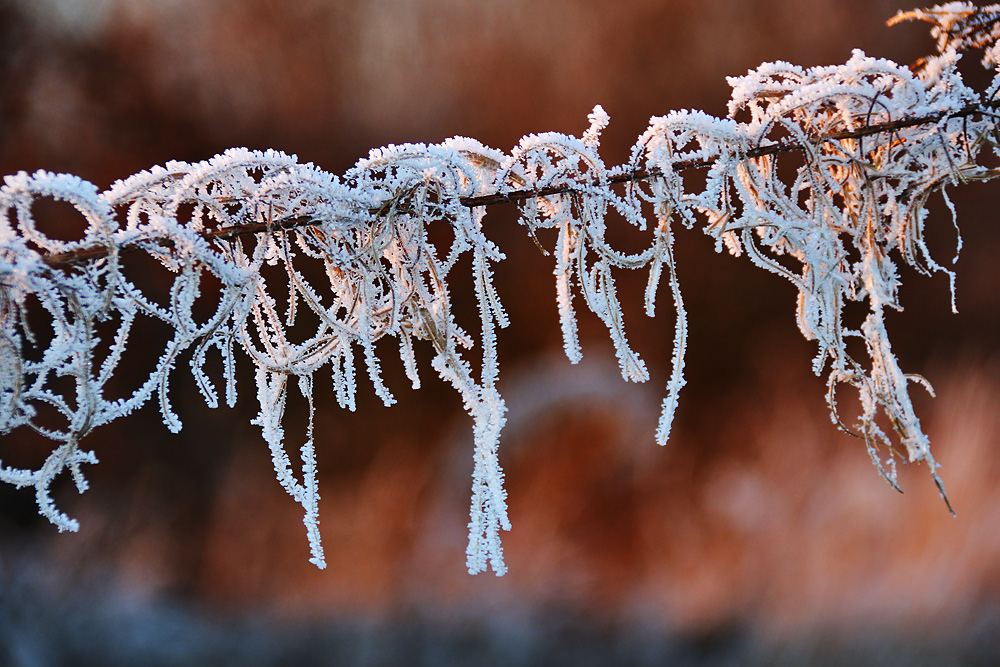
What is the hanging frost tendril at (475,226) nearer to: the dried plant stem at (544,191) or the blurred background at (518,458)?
the dried plant stem at (544,191)

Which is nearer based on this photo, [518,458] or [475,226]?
[475,226]

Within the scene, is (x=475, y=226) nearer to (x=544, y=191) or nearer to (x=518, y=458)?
(x=544, y=191)

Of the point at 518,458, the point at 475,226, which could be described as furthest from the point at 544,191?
the point at 518,458

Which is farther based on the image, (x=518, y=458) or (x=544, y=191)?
(x=518, y=458)

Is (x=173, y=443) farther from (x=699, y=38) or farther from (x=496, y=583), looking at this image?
(x=699, y=38)

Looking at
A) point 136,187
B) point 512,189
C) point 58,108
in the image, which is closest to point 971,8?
point 512,189

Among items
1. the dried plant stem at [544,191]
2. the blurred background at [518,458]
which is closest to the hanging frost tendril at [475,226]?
the dried plant stem at [544,191]

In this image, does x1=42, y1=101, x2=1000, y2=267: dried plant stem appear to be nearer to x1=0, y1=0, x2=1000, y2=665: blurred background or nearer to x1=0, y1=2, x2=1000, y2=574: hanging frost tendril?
x1=0, y1=2, x2=1000, y2=574: hanging frost tendril
